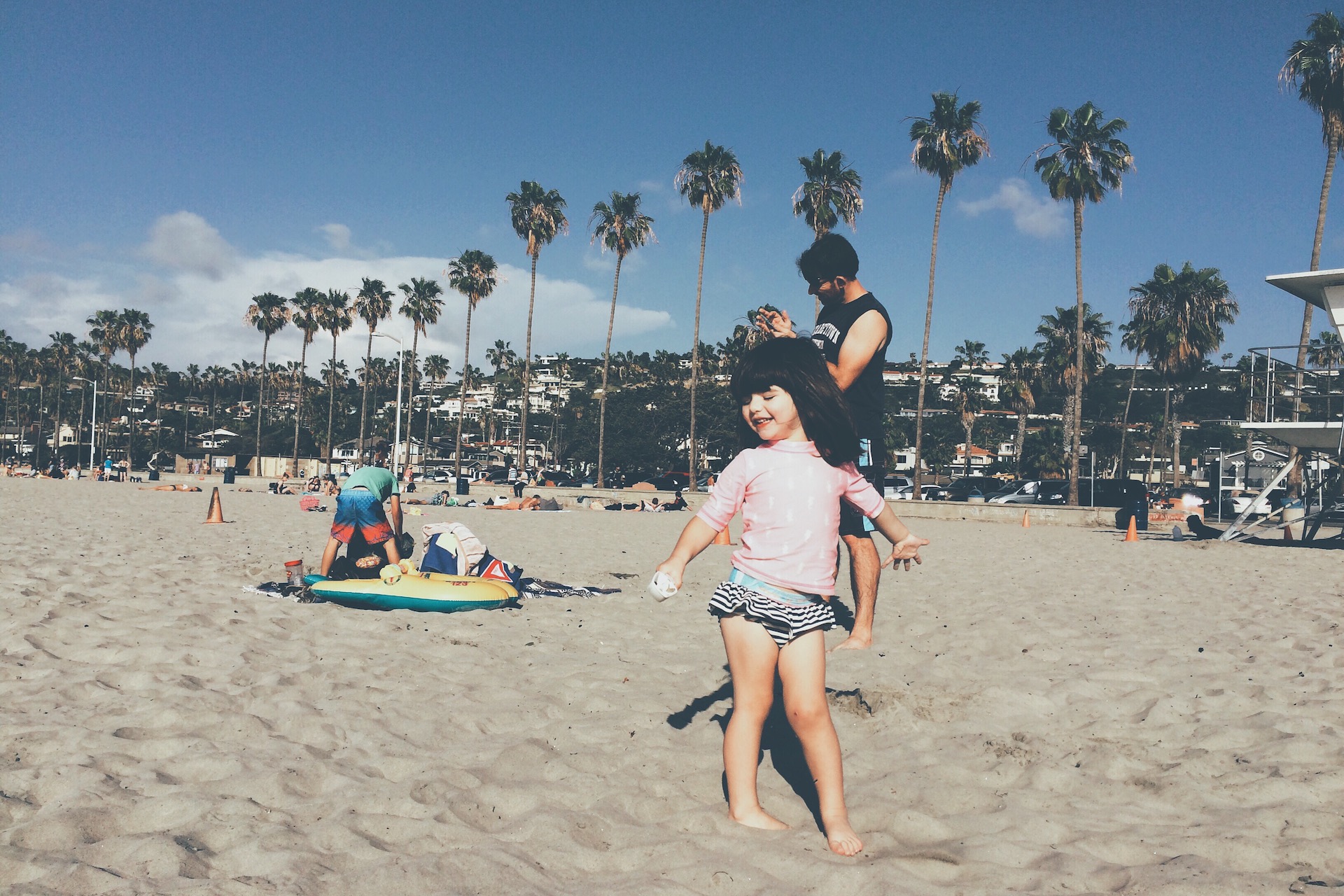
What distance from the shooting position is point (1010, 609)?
726 centimetres

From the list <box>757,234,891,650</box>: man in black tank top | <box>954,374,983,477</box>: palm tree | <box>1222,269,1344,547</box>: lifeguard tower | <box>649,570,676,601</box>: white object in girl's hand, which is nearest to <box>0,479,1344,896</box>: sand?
<box>757,234,891,650</box>: man in black tank top

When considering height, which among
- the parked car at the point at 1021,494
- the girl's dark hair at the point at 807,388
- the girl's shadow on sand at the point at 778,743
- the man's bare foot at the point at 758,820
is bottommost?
the girl's shadow on sand at the point at 778,743

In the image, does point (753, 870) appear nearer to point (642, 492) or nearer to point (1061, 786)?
point (1061, 786)

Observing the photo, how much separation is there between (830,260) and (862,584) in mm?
1677

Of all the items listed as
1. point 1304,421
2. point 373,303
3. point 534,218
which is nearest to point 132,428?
point 373,303

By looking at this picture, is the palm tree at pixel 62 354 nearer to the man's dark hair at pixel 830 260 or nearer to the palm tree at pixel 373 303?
the palm tree at pixel 373 303

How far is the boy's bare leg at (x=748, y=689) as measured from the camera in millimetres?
2807

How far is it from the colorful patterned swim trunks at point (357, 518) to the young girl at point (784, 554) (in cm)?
636

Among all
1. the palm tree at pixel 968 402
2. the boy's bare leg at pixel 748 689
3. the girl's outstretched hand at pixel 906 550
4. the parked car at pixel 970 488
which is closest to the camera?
the boy's bare leg at pixel 748 689

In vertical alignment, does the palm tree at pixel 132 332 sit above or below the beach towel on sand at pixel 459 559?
above

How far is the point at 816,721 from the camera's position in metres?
2.77

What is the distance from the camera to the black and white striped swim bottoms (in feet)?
9.12

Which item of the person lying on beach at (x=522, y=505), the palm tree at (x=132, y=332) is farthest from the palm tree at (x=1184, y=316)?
the palm tree at (x=132, y=332)

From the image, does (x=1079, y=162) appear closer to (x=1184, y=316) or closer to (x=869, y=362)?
(x=1184, y=316)
